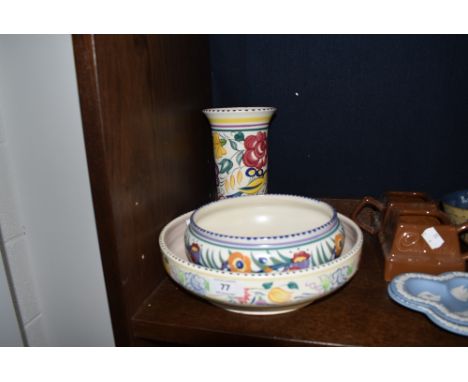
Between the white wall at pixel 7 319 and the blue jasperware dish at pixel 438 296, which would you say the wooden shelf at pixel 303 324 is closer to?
the blue jasperware dish at pixel 438 296

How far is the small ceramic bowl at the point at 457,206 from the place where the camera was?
70cm

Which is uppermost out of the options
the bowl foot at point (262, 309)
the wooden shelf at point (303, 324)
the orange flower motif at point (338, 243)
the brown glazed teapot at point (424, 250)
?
the orange flower motif at point (338, 243)

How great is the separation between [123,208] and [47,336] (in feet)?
0.80

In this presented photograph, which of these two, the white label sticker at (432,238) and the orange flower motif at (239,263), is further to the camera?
the white label sticker at (432,238)

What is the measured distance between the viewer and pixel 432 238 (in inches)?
22.3

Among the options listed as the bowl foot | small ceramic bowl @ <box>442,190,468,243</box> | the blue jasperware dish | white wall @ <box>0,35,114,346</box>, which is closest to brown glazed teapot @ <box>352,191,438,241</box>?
small ceramic bowl @ <box>442,190,468,243</box>

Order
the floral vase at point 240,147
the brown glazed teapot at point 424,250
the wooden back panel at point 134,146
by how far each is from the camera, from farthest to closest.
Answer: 1. the floral vase at point 240,147
2. the brown glazed teapot at point 424,250
3. the wooden back panel at point 134,146

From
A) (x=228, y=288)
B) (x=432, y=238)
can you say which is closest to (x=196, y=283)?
(x=228, y=288)

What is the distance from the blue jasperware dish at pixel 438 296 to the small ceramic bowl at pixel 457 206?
19 cm

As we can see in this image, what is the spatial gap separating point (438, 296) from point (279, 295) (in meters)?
0.25

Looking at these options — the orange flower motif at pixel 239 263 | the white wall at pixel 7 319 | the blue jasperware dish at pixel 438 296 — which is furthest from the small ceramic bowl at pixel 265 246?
the white wall at pixel 7 319
